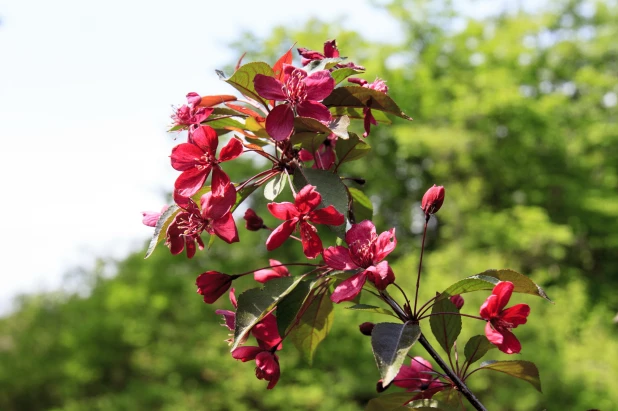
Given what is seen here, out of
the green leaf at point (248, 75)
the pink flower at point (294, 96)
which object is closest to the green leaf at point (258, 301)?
the pink flower at point (294, 96)

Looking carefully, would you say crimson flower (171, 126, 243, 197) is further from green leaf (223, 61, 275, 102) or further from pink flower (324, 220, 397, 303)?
pink flower (324, 220, 397, 303)

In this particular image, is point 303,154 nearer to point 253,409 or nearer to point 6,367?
point 253,409

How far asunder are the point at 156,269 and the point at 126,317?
38.8 inches

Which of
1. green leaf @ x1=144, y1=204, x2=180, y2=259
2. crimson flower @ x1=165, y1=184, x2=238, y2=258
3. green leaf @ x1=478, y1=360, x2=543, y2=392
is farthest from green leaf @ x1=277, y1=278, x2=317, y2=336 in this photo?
green leaf @ x1=478, y1=360, x2=543, y2=392

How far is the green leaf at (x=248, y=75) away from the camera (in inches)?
38.2

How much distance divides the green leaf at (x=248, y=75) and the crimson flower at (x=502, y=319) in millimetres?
489

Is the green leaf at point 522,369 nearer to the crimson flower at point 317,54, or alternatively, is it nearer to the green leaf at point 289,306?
the green leaf at point 289,306

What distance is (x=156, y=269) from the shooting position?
10.7m

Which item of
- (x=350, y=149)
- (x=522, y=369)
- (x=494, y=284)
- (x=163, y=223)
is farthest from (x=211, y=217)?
(x=522, y=369)

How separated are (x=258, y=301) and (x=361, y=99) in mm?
371

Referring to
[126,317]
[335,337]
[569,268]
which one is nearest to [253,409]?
[335,337]

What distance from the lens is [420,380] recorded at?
1062 mm

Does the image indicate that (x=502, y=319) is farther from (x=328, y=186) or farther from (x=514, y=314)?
(x=328, y=186)

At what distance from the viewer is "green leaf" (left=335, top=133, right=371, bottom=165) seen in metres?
1.09
